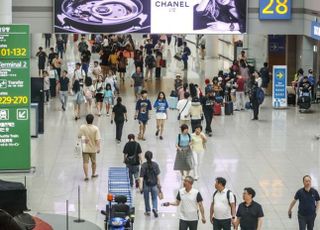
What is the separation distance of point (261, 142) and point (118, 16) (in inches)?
297

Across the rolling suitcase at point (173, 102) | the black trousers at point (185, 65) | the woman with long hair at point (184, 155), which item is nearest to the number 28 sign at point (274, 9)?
the rolling suitcase at point (173, 102)

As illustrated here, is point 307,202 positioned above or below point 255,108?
below

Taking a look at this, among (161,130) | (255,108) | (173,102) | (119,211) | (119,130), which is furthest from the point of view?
(173,102)

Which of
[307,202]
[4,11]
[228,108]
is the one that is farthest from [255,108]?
[307,202]

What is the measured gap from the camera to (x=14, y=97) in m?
17.1

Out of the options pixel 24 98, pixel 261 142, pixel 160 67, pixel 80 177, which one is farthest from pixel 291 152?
pixel 160 67

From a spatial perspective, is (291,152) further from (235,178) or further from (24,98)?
(24,98)

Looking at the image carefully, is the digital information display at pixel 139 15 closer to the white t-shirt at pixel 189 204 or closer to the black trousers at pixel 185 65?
the black trousers at pixel 185 65

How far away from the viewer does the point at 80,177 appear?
1775 cm

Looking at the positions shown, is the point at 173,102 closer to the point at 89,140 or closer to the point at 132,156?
the point at 89,140

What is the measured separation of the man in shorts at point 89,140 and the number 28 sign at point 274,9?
11.8 m

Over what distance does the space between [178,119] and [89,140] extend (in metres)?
5.57

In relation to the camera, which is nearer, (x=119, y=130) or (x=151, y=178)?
(x=151, y=178)

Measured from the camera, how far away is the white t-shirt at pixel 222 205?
1167 centimetres
